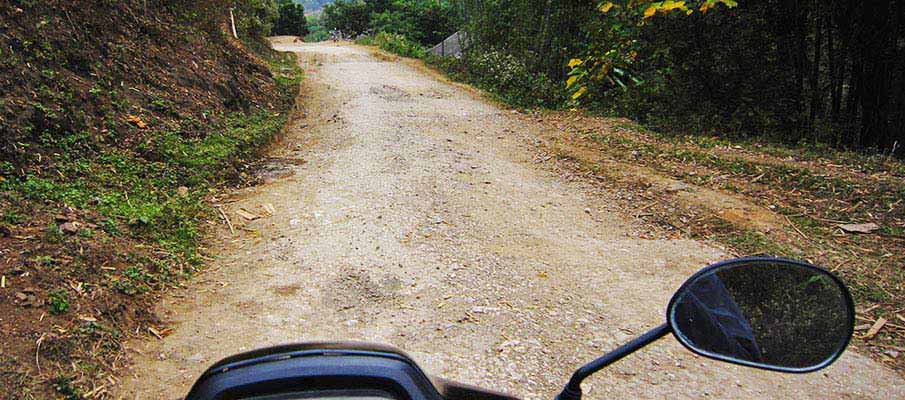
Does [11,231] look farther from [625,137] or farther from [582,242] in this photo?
[625,137]

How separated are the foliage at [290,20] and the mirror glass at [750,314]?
38648 mm

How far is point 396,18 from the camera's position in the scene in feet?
100

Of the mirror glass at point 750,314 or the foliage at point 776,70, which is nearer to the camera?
the mirror glass at point 750,314

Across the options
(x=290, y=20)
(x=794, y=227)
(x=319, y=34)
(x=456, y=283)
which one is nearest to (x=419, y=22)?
(x=290, y=20)

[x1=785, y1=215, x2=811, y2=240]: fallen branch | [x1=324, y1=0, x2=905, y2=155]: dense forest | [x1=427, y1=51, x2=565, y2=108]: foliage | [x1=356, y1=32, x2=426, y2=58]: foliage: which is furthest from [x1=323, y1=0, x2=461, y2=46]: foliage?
[x1=785, y1=215, x2=811, y2=240]: fallen branch

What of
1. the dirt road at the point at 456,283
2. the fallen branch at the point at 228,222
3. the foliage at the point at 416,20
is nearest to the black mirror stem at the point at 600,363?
the dirt road at the point at 456,283

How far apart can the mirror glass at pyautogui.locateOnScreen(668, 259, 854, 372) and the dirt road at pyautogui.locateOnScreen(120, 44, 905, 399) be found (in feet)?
5.46

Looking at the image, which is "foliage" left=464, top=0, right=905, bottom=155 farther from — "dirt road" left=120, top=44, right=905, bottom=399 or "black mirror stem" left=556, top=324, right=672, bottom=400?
"black mirror stem" left=556, top=324, right=672, bottom=400

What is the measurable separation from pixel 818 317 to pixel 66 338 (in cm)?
347

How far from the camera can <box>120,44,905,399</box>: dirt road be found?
3.15 meters

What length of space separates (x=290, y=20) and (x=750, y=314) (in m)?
39.8

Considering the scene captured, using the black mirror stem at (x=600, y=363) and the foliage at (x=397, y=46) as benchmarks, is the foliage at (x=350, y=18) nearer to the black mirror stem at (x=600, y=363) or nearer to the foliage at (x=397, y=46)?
the foliage at (x=397, y=46)

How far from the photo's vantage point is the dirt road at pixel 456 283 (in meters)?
3.15

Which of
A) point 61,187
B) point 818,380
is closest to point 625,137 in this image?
point 818,380
